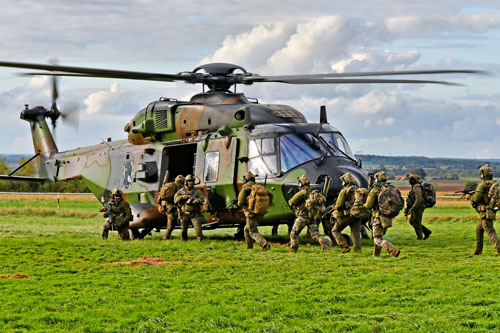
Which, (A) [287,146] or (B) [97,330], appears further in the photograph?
(A) [287,146]

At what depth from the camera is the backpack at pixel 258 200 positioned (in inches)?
654

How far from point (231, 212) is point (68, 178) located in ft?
27.7

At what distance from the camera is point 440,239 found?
67.4 ft

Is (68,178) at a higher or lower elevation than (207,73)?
lower

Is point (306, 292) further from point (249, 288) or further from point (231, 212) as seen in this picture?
point (231, 212)

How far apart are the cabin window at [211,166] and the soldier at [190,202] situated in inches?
17.0

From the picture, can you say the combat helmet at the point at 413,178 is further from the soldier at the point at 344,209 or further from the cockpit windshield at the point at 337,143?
the soldier at the point at 344,209

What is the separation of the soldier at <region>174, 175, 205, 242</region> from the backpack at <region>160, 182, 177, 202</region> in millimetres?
510

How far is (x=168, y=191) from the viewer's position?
20.0 metres

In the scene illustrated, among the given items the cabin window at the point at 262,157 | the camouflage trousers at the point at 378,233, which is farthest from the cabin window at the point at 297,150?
the camouflage trousers at the point at 378,233

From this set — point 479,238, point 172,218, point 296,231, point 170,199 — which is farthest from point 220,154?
point 479,238

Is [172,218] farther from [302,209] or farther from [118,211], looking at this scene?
[302,209]

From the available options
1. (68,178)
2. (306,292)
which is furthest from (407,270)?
(68,178)

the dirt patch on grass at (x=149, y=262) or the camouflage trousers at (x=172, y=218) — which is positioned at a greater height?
the camouflage trousers at (x=172, y=218)
